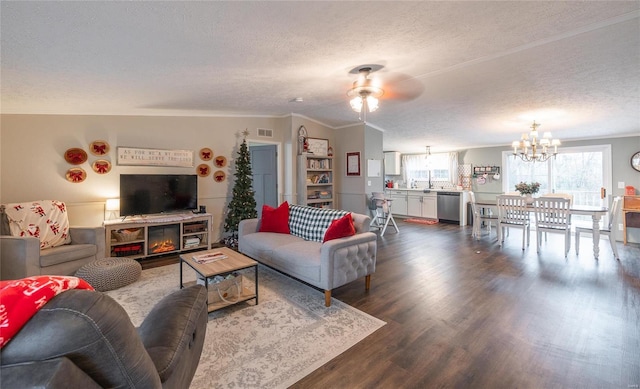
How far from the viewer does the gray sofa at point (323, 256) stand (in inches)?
108

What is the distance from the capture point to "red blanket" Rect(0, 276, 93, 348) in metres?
0.69

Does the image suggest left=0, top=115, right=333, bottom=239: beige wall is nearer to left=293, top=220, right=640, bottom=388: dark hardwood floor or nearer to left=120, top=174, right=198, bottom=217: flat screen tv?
left=120, top=174, right=198, bottom=217: flat screen tv

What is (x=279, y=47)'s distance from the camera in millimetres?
2467

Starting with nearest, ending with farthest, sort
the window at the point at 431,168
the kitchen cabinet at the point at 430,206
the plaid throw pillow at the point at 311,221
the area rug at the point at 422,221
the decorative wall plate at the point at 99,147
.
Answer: the plaid throw pillow at the point at 311,221
the decorative wall plate at the point at 99,147
the area rug at the point at 422,221
the kitchen cabinet at the point at 430,206
the window at the point at 431,168

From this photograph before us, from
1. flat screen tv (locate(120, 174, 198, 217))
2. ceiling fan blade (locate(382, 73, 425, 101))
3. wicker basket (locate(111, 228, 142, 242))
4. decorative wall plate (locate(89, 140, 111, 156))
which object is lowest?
wicker basket (locate(111, 228, 142, 242))

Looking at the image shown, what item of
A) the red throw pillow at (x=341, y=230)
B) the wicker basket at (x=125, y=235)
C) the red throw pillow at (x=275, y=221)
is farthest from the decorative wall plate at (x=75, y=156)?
the red throw pillow at (x=341, y=230)

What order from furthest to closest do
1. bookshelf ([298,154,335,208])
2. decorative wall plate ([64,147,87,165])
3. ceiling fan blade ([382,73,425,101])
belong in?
bookshelf ([298,154,335,208]) → decorative wall plate ([64,147,87,165]) → ceiling fan blade ([382,73,425,101])

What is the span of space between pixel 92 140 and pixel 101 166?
0.40 m

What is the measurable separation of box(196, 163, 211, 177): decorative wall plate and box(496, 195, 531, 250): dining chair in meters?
5.33

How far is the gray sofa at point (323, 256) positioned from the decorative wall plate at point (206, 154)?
2140mm

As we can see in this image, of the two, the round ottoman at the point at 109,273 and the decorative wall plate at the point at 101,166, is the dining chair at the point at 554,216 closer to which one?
the round ottoman at the point at 109,273

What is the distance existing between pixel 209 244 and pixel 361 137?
367 centimetres

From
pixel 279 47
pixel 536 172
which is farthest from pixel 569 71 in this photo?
pixel 536 172

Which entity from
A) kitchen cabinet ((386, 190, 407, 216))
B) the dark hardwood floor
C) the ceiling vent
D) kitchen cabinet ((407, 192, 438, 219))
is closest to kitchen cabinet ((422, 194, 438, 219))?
kitchen cabinet ((407, 192, 438, 219))
